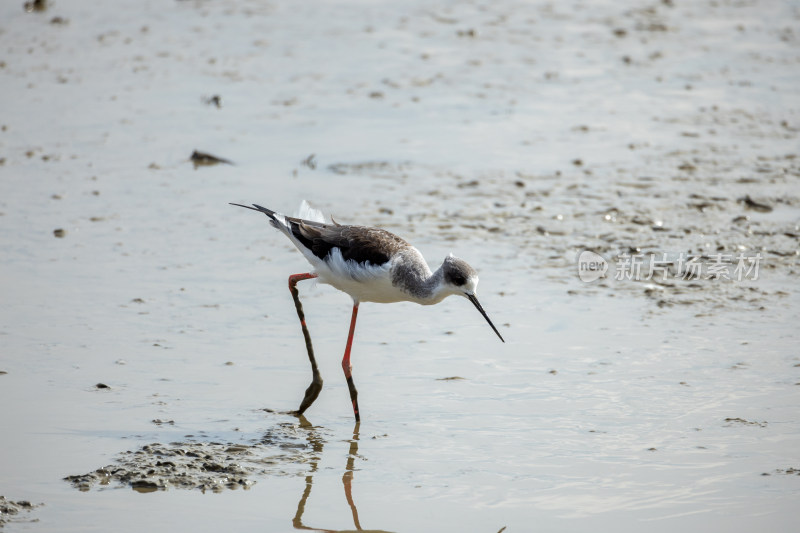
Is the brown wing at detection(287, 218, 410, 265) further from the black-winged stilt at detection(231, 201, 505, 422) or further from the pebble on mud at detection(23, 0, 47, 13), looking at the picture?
the pebble on mud at detection(23, 0, 47, 13)

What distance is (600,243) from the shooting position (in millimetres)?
8820

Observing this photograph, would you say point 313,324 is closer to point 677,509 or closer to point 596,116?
point 677,509

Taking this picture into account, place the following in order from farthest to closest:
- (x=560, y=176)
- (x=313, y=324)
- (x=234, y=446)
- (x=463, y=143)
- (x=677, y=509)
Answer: (x=463, y=143), (x=560, y=176), (x=313, y=324), (x=234, y=446), (x=677, y=509)

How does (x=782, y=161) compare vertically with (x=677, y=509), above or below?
above

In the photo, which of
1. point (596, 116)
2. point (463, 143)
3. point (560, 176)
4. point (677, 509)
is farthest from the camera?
point (596, 116)

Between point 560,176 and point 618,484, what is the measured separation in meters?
5.27

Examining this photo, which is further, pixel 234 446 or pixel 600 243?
pixel 600 243

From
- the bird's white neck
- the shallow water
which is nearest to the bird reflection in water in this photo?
the shallow water

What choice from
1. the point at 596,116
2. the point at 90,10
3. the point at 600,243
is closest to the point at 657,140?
the point at 596,116

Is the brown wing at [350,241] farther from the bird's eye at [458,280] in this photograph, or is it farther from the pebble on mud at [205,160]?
the pebble on mud at [205,160]
